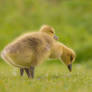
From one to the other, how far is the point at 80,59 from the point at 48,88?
25.0 ft

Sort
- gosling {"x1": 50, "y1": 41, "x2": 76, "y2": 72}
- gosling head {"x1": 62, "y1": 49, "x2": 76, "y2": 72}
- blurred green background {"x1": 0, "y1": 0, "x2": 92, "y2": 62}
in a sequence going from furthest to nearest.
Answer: blurred green background {"x1": 0, "y1": 0, "x2": 92, "y2": 62} → gosling head {"x1": 62, "y1": 49, "x2": 76, "y2": 72} → gosling {"x1": 50, "y1": 41, "x2": 76, "y2": 72}

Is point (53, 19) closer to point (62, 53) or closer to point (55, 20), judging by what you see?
point (55, 20)

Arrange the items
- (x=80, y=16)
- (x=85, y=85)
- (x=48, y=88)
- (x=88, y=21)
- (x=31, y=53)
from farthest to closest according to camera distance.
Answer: (x=80, y=16) → (x=88, y=21) → (x=31, y=53) → (x=85, y=85) → (x=48, y=88)

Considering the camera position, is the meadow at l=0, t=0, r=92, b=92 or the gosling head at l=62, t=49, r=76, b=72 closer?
the gosling head at l=62, t=49, r=76, b=72

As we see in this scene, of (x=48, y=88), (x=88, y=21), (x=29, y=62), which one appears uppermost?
(x=88, y=21)

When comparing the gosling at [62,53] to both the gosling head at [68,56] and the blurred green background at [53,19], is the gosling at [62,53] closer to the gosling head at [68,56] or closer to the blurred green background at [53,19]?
the gosling head at [68,56]

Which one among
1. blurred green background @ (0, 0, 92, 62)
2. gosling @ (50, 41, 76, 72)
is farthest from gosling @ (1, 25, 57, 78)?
blurred green background @ (0, 0, 92, 62)

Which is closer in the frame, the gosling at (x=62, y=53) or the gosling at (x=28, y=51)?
the gosling at (x=28, y=51)

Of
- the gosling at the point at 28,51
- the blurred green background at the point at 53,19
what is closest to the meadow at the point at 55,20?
the blurred green background at the point at 53,19

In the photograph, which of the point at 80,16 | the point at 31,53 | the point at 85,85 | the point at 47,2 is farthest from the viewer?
the point at 47,2

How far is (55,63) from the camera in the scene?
491 inches

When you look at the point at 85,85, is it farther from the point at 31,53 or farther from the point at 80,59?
the point at 80,59

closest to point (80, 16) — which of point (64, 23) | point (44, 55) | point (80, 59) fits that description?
point (64, 23)

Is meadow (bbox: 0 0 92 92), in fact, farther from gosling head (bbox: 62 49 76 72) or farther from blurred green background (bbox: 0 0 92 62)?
gosling head (bbox: 62 49 76 72)
